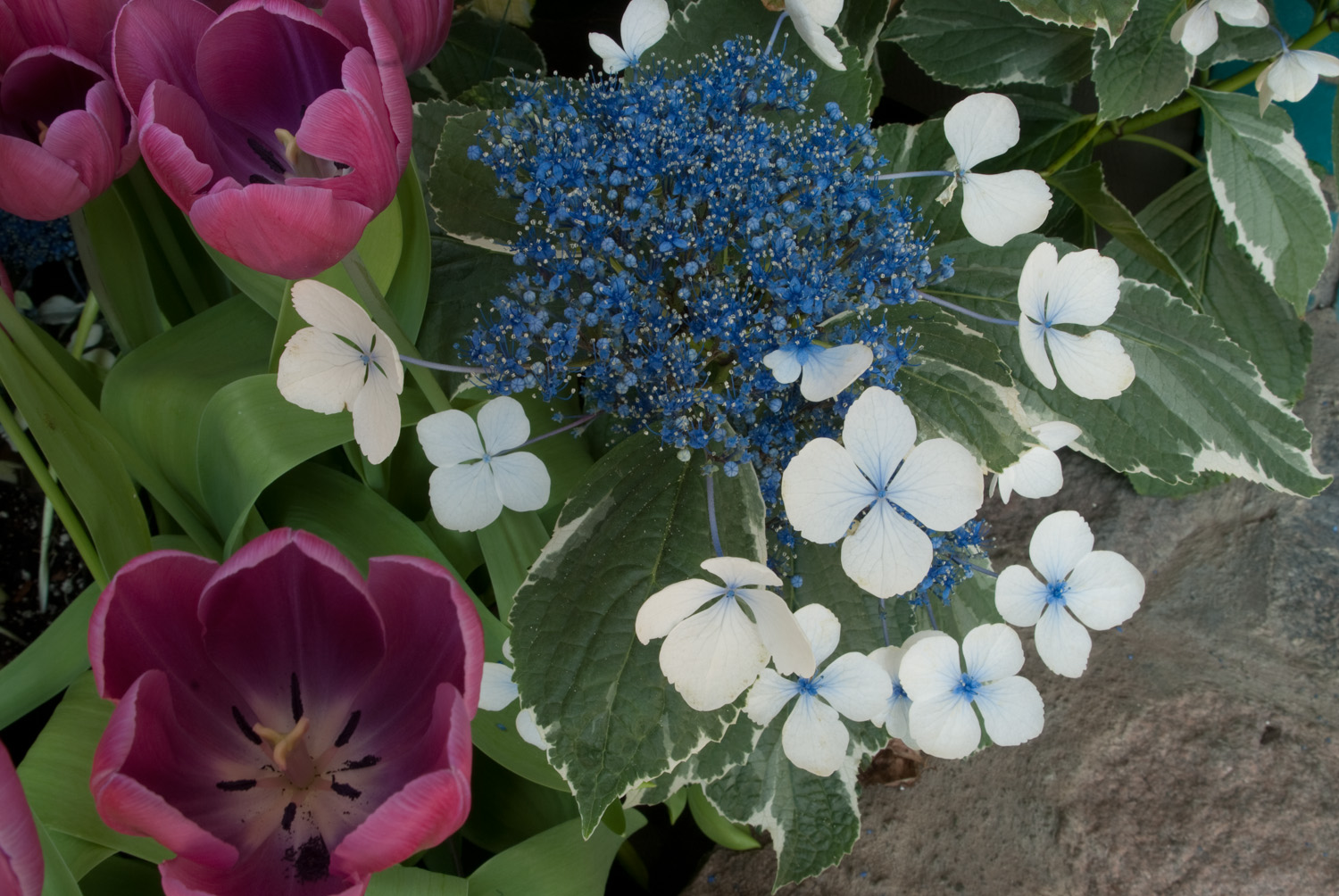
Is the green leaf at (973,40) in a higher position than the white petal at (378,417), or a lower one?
lower

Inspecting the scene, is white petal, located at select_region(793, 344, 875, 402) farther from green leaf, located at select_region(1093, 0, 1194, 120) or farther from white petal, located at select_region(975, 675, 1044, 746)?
green leaf, located at select_region(1093, 0, 1194, 120)

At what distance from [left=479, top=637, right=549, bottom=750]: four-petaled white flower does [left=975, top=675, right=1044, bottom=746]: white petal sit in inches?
9.2

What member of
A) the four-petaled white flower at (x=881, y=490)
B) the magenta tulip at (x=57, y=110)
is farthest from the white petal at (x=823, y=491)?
the magenta tulip at (x=57, y=110)

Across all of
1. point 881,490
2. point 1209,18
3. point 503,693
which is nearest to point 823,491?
point 881,490

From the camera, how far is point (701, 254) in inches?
18.8

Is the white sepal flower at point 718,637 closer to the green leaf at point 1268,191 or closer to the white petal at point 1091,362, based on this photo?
the white petal at point 1091,362

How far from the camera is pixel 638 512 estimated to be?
518mm

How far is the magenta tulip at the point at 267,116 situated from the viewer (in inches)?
14.3

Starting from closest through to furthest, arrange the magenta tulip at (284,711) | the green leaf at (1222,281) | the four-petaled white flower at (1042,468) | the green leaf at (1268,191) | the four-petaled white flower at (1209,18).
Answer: the magenta tulip at (284,711), the four-petaled white flower at (1042,468), the four-petaled white flower at (1209,18), the green leaf at (1268,191), the green leaf at (1222,281)

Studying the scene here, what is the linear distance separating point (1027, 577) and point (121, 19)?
19.6 inches

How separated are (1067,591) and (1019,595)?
3 centimetres

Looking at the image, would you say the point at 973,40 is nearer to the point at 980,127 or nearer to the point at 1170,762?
the point at 980,127

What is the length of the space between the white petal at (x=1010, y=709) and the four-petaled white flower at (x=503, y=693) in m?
0.23

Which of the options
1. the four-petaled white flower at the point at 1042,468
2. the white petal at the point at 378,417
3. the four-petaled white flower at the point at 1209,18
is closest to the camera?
the white petal at the point at 378,417
